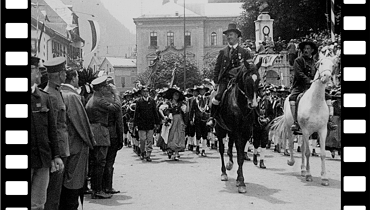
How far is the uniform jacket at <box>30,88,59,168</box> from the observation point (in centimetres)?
611

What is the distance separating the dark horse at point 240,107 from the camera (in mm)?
10914

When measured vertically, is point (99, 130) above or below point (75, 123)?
below

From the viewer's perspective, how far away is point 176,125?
682 inches

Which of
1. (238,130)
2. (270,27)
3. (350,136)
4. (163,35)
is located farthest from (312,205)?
(163,35)

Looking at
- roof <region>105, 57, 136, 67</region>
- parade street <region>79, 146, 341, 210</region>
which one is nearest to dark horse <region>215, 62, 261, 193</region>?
parade street <region>79, 146, 341, 210</region>

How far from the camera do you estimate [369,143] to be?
202 inches

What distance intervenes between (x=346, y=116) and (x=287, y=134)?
940 cm

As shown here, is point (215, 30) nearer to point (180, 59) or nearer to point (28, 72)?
point (180, 59)

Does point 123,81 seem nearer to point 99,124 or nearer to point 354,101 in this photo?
point 99,124

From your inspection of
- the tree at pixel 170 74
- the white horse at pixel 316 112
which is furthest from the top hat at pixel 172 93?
the tree at pixel 170 74

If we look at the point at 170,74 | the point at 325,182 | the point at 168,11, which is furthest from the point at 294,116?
the point at 168,11

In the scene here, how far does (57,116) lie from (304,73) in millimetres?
6634

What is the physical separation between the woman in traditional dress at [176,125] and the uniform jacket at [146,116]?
799mm

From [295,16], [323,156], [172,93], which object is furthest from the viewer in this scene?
[295,16]
